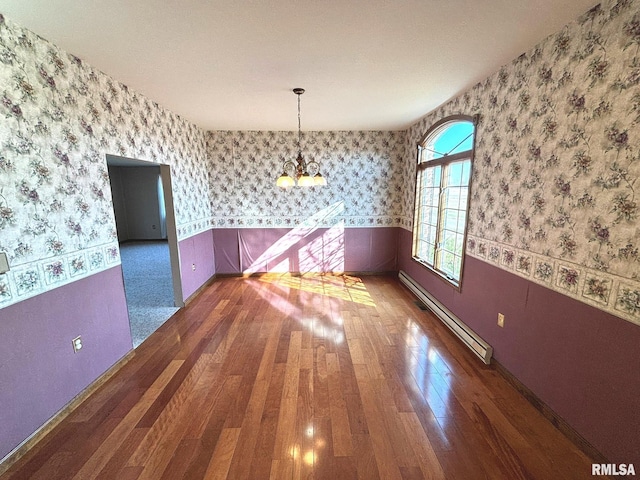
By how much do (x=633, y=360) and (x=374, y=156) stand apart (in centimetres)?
420

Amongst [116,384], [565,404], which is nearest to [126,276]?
[116,384]

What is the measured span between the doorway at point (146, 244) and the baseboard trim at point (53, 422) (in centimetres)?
52

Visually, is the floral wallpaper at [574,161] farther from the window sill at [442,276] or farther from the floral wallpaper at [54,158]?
the floral wallpaper at [54,158]

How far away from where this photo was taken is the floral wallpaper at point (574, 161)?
1460mm

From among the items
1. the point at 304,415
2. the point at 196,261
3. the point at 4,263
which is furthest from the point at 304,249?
the point at 4,263

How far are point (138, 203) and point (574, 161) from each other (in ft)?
33.8

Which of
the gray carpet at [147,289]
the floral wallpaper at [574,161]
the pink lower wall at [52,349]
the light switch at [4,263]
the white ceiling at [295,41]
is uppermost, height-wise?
the white ceiling at [295,41]

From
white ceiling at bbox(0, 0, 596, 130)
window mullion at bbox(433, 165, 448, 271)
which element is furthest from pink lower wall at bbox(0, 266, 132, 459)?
window mullion at bbox(433, 165, 448, 271)

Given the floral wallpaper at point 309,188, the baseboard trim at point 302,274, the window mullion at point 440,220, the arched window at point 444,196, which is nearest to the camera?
the arched window at point 444,196

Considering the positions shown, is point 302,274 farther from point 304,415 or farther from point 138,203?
point 138,203

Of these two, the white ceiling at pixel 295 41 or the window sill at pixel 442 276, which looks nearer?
the white ceiling at pixel 295 41
